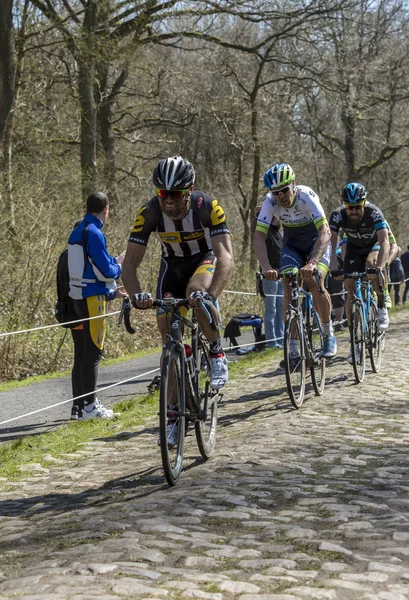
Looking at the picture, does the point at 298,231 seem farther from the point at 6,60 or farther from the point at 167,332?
the point at 6,60

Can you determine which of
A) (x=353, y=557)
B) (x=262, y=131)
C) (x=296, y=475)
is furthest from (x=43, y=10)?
(x=353, y=557)

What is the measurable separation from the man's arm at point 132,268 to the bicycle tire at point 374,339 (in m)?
5.67

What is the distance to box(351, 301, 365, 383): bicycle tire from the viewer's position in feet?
38.5

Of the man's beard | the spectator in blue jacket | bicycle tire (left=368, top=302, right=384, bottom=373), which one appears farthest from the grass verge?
bicycle tire (left=368, top=302, right=384, bottom=373)

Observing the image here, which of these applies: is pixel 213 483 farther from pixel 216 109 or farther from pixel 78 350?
pixel 216 109

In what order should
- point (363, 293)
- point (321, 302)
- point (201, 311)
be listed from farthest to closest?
point (363, 293)
point (321, 302)
point (201, 311)

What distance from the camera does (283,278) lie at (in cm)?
1034

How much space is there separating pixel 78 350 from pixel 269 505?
15.7 ft

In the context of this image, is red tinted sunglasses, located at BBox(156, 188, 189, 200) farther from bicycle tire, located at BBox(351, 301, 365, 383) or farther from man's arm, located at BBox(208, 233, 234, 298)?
bicycle tire, located at BBox(351, 301, 365, 383)

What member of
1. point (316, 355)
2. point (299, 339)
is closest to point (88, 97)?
point (316, 355)

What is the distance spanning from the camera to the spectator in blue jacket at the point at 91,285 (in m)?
9.90

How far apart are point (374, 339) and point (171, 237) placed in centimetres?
574

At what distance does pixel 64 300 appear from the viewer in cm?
1037

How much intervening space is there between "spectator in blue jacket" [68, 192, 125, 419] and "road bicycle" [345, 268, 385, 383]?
3137mm
